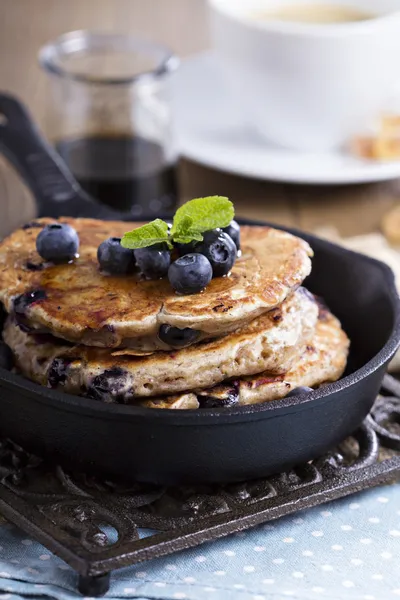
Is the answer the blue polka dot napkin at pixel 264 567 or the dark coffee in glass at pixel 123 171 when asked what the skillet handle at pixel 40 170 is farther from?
the blue polka dot napkin at pixel 264 567

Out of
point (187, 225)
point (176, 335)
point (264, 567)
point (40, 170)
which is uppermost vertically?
point (187, 225)

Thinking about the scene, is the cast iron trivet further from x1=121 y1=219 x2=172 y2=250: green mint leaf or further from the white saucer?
the white saucer

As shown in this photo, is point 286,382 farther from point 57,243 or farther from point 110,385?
point 57,243

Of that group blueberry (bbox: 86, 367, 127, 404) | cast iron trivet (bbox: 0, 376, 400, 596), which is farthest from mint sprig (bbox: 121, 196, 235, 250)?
cast iron trivet (bbox: 0, 376, 400, 596)

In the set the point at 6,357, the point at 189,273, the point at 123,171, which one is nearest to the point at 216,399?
the point at 189,273

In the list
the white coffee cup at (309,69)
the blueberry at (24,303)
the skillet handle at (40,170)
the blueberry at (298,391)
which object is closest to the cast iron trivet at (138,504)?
the blueberry at (298,391)

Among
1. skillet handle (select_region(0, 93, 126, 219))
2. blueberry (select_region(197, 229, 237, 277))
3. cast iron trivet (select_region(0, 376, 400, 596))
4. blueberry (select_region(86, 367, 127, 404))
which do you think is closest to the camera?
cast iron trivet (select_region(0, 376, 400, 596))

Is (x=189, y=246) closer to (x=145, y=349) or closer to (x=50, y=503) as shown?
(x=145, y=349)
